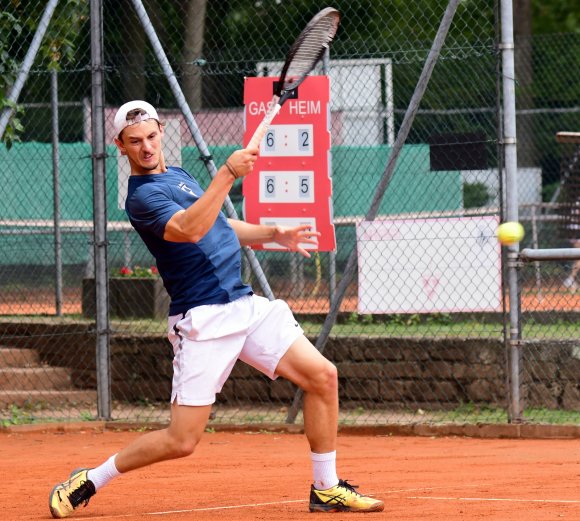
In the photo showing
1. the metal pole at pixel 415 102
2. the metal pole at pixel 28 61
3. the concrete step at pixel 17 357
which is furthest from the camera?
the concrete step at pixel 17 357

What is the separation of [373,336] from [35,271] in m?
5.02

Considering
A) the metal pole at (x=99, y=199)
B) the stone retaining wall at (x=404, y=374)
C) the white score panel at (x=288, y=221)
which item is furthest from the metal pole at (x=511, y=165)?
the metal pole at (x=99, y=199)

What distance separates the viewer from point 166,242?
5648 millimetres

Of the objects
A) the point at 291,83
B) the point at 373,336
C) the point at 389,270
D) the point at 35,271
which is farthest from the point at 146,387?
the point at 291,83

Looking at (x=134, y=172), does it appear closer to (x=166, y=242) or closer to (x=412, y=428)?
(x=166, y=242)

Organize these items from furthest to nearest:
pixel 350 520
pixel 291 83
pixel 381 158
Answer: pixel 381 158
pixel 291 83
pixel 350 520

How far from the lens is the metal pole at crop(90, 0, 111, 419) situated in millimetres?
9406

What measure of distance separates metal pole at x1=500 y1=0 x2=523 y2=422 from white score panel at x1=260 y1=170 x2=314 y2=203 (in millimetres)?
1375

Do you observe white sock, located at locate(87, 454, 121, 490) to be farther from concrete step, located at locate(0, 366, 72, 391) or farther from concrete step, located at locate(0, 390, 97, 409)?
concrete step, located at locate(0, 366, 72, 391)

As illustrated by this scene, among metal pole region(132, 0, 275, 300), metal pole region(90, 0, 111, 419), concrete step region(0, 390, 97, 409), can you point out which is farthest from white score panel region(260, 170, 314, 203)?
concrete step region(0, 390, 97, 409)

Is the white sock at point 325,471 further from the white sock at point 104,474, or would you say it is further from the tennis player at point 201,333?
the white sock at point 104,474

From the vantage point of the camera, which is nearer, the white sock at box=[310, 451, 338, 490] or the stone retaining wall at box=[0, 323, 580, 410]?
the white sock at box=[310, 451, 338, 490]

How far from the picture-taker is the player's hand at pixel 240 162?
5258 mm

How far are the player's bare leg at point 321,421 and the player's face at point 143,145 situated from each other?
1052 mm
